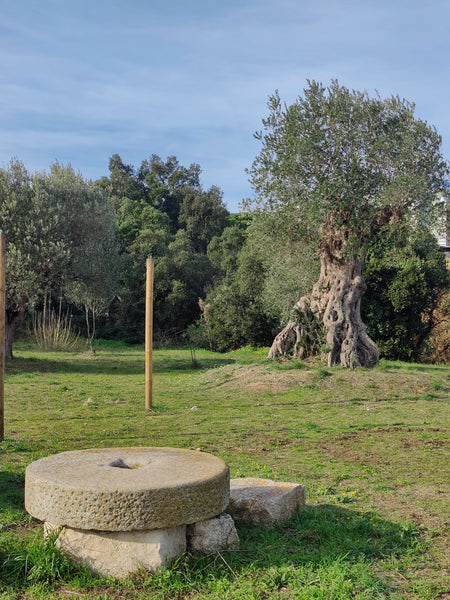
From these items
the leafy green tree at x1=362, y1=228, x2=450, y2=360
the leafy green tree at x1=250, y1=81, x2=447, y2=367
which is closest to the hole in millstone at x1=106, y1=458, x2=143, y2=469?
the leafy green tree at x1=250, y1=81, x2=447, y2=367

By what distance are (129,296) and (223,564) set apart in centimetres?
3230

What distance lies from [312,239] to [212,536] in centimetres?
1305

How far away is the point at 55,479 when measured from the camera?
4.38m

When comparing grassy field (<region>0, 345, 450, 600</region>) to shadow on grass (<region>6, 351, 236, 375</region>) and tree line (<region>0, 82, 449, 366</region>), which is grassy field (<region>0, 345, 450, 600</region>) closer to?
shadow on grass (<region>6, 351, 236, 375</region>)

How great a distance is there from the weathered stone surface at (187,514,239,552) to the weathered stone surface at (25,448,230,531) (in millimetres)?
109

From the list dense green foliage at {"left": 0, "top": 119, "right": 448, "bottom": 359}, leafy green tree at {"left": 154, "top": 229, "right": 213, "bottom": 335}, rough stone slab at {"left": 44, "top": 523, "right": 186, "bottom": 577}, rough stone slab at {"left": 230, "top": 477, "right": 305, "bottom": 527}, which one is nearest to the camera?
rough stone slab at {"left": 44, "top": 523, "right": 186, "bottom": 577}

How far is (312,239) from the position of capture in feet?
55.0

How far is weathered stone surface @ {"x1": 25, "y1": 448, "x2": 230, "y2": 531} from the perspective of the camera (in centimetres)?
410

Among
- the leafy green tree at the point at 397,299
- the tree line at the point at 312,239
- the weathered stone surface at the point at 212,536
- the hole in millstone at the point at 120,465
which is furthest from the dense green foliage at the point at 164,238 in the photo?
the weathered stone surface at the point at 212,536

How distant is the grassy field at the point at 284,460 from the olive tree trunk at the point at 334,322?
901mm

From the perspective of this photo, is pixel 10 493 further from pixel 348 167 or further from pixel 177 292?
pixel 177 292

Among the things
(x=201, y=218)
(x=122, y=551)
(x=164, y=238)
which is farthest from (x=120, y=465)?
(x=201, y=218)

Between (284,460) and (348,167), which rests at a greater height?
(348,167)

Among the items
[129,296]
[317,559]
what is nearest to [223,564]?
[317,559]
